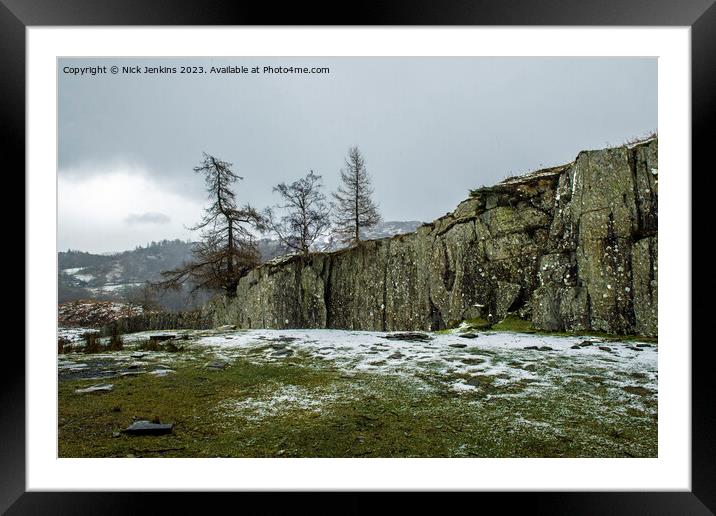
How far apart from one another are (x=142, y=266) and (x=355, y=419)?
923 cm

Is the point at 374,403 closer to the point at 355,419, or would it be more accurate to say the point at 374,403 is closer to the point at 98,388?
the point at 355,419

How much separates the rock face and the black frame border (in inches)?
151

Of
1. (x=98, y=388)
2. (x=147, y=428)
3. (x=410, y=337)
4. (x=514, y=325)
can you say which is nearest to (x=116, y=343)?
(x=98, y=388)

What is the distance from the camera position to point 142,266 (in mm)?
9953

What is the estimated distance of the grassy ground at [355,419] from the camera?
11.3 ft

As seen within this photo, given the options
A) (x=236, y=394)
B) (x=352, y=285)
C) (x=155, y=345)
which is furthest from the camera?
(x=352, y=285)
